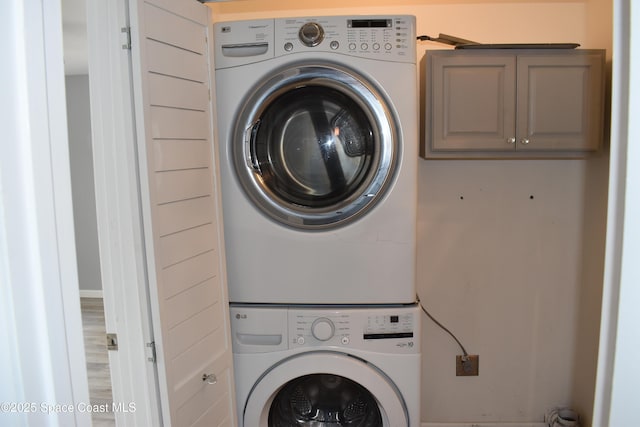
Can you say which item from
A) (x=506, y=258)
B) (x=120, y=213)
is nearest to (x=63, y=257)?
(x=120, y=213)

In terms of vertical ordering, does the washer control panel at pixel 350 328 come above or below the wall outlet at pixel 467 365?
above

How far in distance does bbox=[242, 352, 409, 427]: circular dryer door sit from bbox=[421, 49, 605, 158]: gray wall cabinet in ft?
3.32

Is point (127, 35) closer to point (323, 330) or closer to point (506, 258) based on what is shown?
point (323, 330)

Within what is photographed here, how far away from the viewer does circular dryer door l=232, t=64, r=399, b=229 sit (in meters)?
1.57

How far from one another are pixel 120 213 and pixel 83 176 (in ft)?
13.4

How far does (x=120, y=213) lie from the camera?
125 centimetres

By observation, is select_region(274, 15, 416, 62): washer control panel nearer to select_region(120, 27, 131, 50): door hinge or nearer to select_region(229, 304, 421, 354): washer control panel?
select_region(120, 27, 131, 50): door hinge

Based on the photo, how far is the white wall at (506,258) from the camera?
2.16 metres

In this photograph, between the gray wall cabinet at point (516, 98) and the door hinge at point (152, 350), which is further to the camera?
the gray wall cabinet at point (516, 98)

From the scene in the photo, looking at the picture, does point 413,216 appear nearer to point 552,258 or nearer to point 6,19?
point 552,258

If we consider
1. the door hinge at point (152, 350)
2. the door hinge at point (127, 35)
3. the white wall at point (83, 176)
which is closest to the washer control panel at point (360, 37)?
the door hinge at point (127, 35)

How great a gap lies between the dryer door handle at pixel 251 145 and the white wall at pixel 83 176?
3.64 meters

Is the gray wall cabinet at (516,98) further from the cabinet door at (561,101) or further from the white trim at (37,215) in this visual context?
the white trim at (37,215)

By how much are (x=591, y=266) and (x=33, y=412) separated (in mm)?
2305
